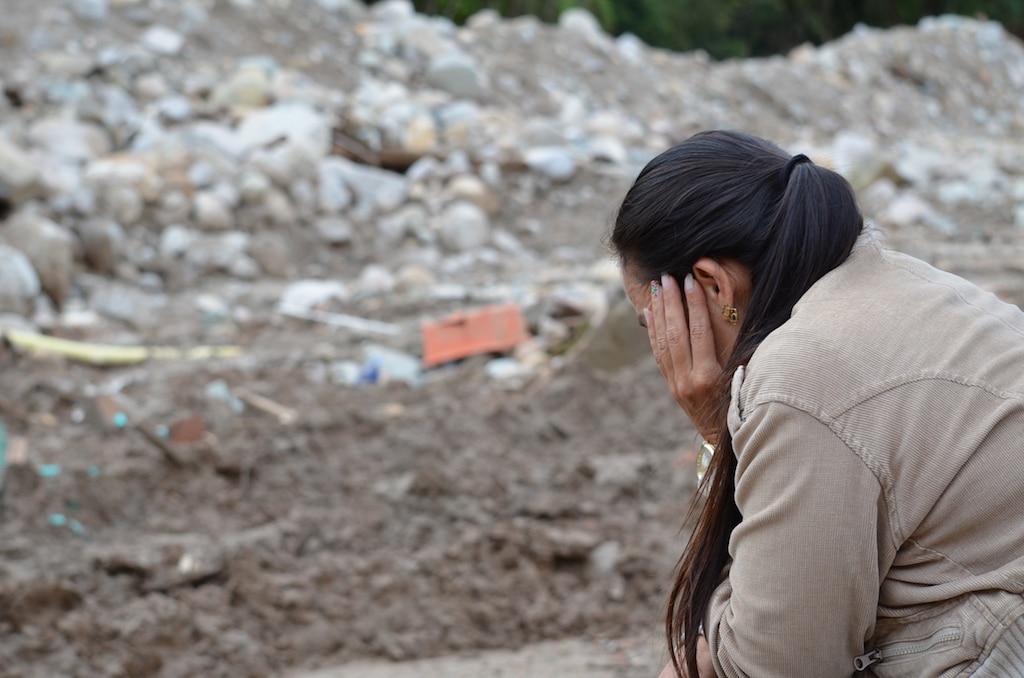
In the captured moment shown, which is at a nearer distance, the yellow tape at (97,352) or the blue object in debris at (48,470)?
the blue object in debris at (48,470)

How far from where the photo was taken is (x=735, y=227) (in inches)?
58.1

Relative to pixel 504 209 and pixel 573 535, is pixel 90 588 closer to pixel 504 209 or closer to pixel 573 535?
pixel 573 535

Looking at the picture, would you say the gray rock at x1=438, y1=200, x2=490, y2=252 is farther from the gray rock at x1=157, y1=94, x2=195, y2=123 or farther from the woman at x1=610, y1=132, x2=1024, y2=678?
the woman at x1=610, y1=132, x2=1024, y2=678

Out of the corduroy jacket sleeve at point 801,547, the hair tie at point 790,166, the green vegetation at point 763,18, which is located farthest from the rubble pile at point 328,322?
the green vegetation at point 763,18

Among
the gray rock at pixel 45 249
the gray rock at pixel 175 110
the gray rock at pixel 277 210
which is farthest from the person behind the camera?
the gray rock at pixel 175 110

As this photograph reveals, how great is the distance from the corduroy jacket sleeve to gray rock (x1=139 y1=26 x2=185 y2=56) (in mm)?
10962

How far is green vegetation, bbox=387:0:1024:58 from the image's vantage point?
2530 centimetres

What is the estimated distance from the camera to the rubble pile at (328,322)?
137 inches

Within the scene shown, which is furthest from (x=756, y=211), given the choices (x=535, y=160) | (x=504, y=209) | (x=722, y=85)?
(x=722, y=85)

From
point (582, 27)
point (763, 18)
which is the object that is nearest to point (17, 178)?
point (582, 27)

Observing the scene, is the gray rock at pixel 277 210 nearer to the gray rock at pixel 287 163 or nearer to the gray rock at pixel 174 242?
the gray rock at pixel 287 163

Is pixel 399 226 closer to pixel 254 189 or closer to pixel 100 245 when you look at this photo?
pixel 254 189

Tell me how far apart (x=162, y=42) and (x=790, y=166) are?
35.6ft

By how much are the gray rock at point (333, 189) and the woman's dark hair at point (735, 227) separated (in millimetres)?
7737
